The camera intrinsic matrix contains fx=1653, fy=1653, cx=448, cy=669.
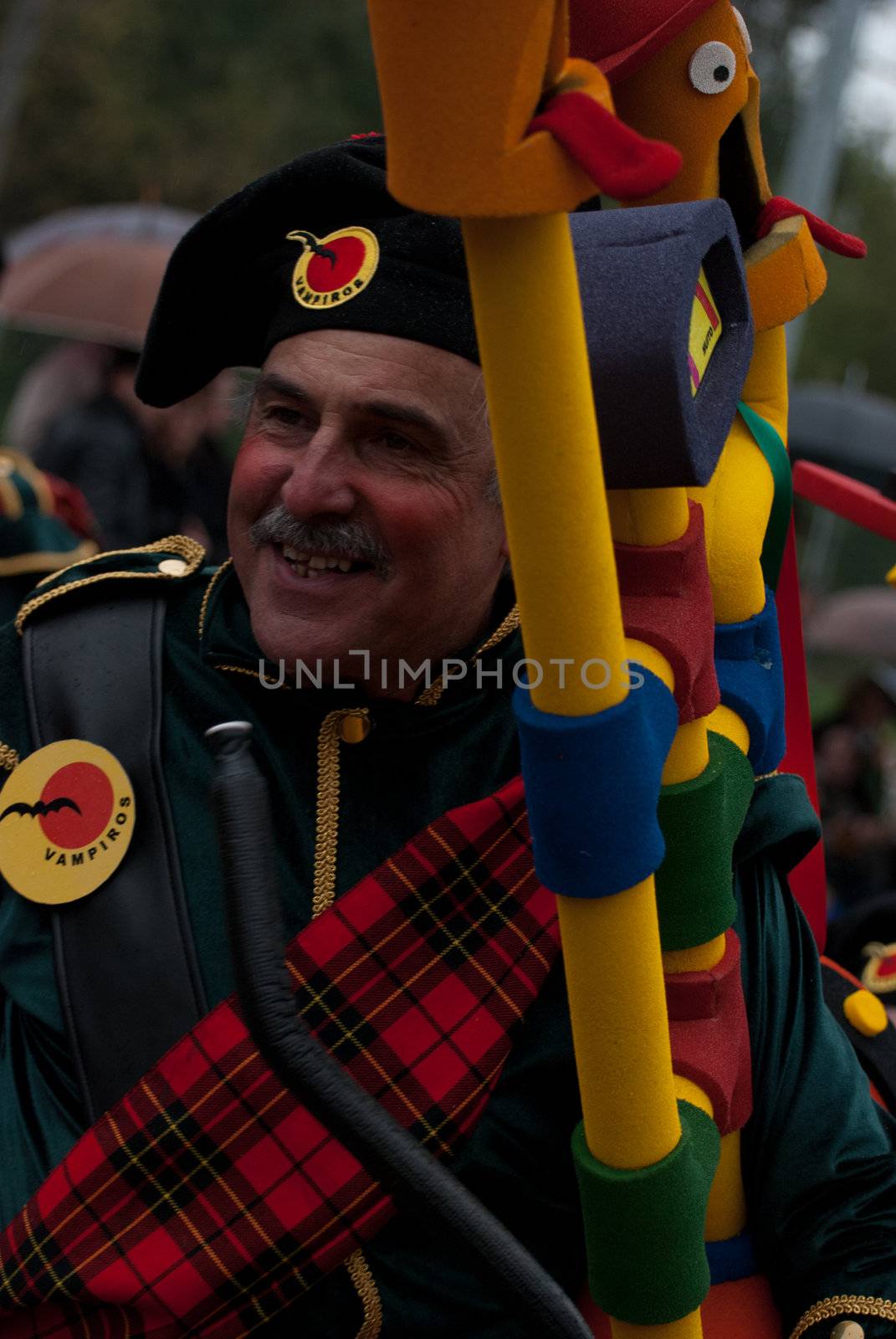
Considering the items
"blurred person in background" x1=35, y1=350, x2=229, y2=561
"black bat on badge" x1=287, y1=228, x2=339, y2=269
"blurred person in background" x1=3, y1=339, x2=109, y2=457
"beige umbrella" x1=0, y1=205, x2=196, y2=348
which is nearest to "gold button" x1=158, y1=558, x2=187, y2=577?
"black bat on badge" x1=287, y1=228, x2=339, y2=269

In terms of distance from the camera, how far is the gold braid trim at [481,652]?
1.81 meters

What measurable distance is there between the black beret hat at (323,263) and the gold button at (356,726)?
40 centimetres

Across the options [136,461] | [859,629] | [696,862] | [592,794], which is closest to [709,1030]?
[696,862]

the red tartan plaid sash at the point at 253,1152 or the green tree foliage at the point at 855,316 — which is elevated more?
the red tartan plaid sash at the point at 253,1152

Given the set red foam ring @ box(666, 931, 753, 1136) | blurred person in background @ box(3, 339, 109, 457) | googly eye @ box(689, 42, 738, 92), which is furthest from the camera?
blurred person in background @ box(3, 339, 109, 457)

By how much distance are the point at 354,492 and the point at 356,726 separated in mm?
278

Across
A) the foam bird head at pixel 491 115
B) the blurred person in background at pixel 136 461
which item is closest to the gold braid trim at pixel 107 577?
the foam bird head at pixel 491 115

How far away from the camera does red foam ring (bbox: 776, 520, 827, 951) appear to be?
1.90 m

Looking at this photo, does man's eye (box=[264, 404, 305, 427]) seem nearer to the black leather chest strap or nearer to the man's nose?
the man's nose

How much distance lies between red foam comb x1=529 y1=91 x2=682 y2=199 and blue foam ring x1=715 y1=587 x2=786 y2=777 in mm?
696

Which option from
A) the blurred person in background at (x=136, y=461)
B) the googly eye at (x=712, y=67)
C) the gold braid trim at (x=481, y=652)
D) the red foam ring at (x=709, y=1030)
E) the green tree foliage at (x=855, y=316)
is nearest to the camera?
the red foam ring at (x=709, y=1030)

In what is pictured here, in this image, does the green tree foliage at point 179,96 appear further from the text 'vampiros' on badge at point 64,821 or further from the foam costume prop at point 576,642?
the foam costume prop at point 576,642

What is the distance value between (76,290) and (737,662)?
17.9 feet

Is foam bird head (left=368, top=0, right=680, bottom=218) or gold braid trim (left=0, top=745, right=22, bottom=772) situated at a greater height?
foam bird head (left=368, top=0, right=680, bottom=218)
